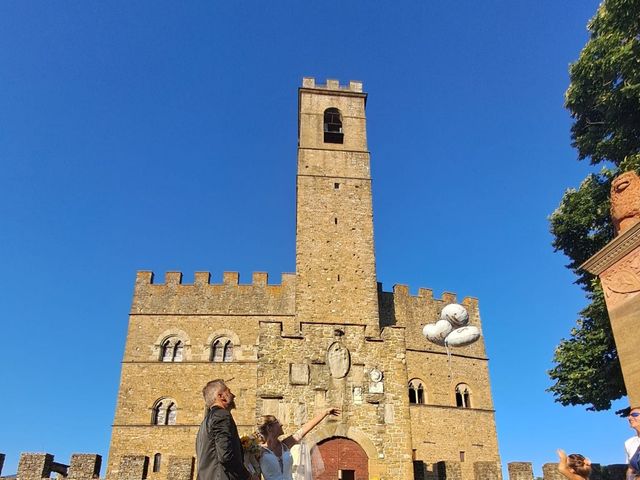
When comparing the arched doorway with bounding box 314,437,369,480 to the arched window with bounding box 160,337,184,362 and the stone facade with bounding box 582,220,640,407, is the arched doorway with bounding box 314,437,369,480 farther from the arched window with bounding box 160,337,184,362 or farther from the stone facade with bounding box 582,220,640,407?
the arched window with bounding box 160,337,184,362

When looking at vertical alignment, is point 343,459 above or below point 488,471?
above

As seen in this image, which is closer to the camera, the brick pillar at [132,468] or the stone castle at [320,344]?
the brick pillar at [132,468]

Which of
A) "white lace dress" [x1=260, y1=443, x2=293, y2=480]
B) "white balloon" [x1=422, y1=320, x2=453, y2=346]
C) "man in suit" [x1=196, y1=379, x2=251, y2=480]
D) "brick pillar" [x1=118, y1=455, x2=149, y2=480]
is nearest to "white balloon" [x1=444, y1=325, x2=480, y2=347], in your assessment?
"white balloon" [x1=422, y1=320, x2=453, y2=346]

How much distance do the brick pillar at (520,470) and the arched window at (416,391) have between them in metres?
9.10

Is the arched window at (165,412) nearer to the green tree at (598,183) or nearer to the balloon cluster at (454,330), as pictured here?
the balloon cluster at (454,330)

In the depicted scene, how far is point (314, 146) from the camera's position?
21688 mm

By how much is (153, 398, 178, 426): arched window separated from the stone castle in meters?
0.04

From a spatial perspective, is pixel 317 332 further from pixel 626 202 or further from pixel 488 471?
pixel 626 202

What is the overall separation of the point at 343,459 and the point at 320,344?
10.6 feet

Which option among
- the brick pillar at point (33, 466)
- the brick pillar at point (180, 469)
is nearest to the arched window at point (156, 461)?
the brick pillar at point (33, 466)

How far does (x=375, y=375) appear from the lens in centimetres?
1427

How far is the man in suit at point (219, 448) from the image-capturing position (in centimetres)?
362

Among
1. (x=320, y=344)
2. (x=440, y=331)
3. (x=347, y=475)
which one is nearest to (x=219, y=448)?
(x=347, y=475)

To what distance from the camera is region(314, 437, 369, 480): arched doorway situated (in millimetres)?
13008
